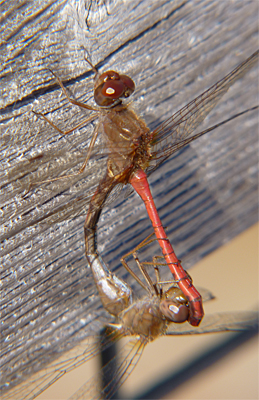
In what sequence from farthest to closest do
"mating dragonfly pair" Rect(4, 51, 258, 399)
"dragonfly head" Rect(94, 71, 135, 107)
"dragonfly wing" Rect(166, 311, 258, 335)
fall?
1. "dragonfly wing" Rect(166, 311, 258, 335)
2. "mating dragonfly pair" Rect(4, 51, 258, 399)
3. "dragonfly head" Rect(94, 71, 135, 107)

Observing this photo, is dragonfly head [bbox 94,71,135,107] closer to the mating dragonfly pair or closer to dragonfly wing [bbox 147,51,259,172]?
the mating dragonfly pair

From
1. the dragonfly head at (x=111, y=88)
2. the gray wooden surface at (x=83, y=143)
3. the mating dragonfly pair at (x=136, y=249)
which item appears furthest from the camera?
the mating dragonfly pair at (x=136, y=249)

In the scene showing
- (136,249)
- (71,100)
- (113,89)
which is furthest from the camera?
(136,249)

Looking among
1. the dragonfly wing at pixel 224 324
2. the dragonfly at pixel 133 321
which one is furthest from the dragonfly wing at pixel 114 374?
the dragonfly wing at pixel 224 324

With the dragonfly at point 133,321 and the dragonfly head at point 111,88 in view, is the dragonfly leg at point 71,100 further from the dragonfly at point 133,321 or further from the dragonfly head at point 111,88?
the dragonfly at point 133,321

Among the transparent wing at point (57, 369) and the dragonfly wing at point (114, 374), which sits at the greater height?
the transparent wing at point (57, 369)

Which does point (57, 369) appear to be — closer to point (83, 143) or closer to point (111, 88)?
point (83, 143)

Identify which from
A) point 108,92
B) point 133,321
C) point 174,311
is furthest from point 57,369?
point 108,92

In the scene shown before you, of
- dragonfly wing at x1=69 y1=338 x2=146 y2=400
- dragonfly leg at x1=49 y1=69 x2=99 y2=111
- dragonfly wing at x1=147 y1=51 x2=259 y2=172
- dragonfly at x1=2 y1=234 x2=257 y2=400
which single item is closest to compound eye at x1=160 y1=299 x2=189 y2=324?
dragonfly at x1=2 y1=234 x2=257 y2=400

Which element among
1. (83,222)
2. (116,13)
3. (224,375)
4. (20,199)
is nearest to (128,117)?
(116,13)
